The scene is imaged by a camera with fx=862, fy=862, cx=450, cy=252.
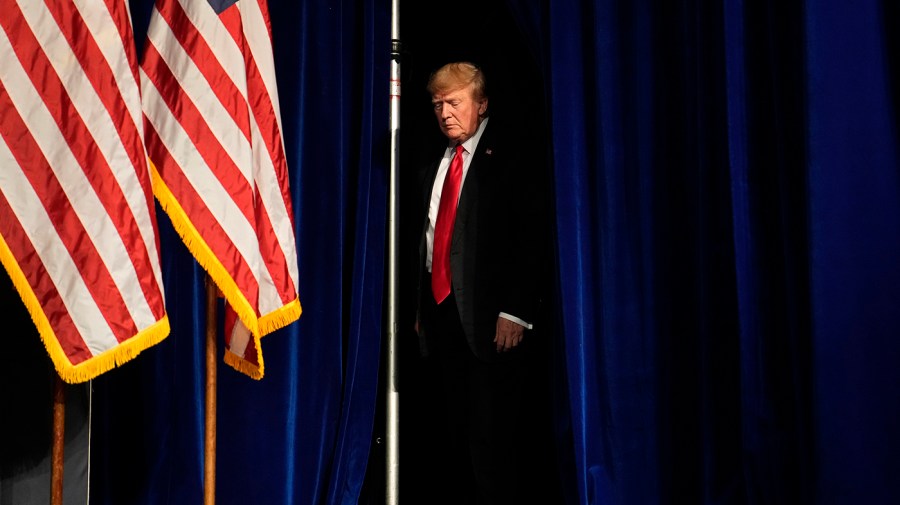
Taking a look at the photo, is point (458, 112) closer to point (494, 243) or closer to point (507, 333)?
point (494, 243)

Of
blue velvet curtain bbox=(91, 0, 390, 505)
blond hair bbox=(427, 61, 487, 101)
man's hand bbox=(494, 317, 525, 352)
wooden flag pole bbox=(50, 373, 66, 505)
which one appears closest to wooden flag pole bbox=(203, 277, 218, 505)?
wooden flag pole bbox=(50, 373, 66, 505)

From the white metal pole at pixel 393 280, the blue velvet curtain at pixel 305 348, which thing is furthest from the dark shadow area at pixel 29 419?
the white metal pole at pixel 393 280

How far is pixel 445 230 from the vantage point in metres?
2.69

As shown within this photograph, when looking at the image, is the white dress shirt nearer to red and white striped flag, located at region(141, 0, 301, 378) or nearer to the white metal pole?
the white metal pole

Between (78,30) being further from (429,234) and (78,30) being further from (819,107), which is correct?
(819,107)

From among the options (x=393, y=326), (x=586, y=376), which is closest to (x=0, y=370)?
(x=393, y=326)

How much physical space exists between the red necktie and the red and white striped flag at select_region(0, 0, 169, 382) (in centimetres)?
86

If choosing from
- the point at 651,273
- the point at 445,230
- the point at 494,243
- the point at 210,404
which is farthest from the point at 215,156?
the point at 651,273

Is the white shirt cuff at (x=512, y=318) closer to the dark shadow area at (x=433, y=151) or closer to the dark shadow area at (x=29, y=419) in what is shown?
the dark shadow area at (x=433, y=151)

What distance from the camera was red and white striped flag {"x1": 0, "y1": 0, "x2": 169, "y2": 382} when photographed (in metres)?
2.02

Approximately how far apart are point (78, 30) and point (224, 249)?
0.64 meters

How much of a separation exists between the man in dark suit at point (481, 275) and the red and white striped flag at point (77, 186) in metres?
0.90

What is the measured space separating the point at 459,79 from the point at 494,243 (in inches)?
20.6

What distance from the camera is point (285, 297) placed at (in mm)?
2330
